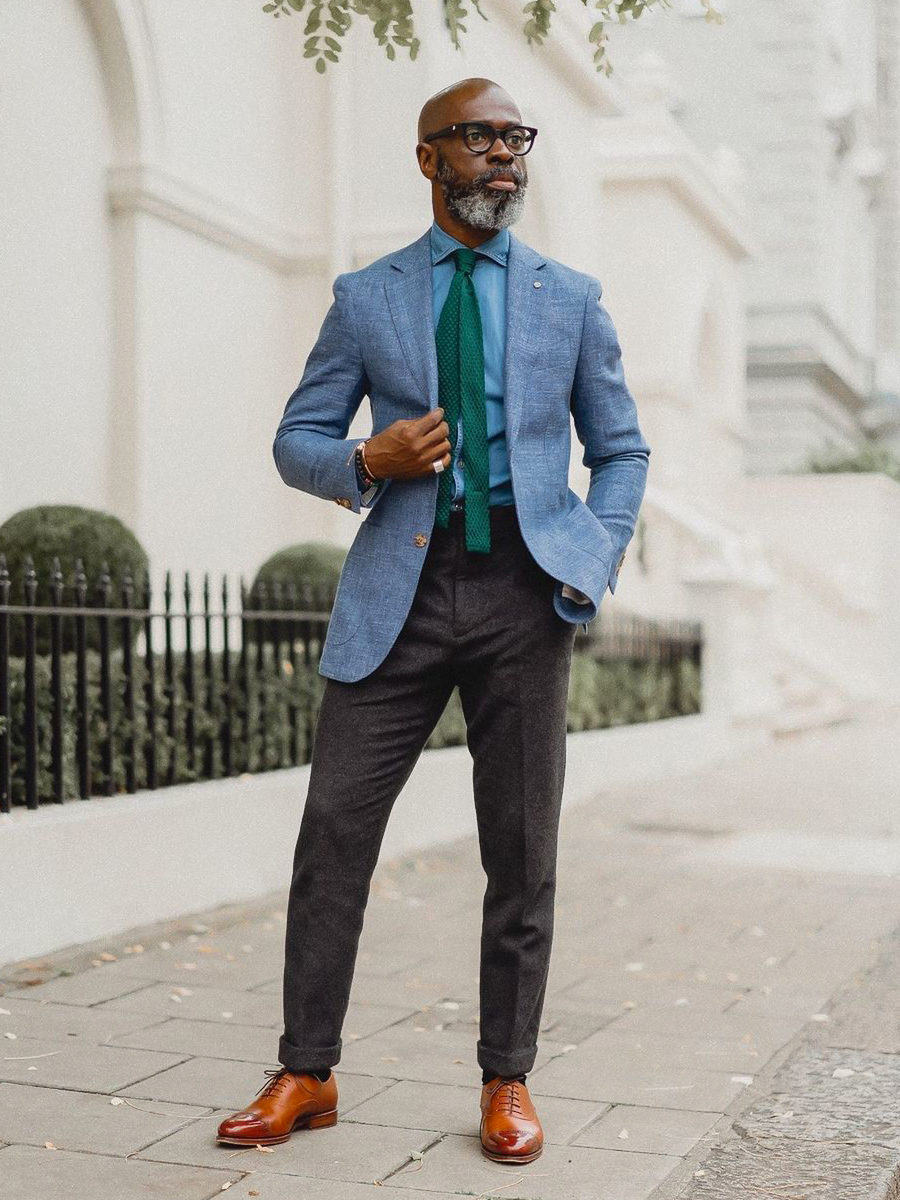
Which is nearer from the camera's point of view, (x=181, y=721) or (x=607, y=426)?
(x=607, y=426)

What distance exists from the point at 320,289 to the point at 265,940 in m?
5.85

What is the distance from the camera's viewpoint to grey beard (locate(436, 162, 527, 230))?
3385mm

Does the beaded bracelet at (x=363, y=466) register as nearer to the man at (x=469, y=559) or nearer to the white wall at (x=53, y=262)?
the man at (x=469, y=559)

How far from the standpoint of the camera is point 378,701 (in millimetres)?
3461

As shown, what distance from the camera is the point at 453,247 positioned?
3.49m

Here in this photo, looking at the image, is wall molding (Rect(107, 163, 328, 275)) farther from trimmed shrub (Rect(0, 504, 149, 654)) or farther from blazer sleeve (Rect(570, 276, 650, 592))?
blazer sleeve (Rect(570, 276, 650, 592))

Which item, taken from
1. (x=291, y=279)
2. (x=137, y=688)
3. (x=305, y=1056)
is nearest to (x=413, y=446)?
(x=305, y=1056)

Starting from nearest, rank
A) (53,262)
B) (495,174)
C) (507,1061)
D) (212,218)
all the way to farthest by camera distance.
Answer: (495,174)
(507,1061)
(53,262)
(212,218)

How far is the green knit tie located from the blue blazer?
47 mm

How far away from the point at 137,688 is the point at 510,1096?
3.05 metres

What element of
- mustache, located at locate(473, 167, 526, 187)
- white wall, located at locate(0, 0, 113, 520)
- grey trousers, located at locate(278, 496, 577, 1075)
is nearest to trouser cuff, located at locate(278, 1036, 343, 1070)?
grey trousers, located at locate(278, 496, 577, 1075)

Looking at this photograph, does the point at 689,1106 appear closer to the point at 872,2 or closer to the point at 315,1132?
the point at 315,1132

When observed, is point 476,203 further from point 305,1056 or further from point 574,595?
point 305,1056

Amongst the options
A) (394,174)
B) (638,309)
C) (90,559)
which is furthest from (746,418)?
(90,559)
